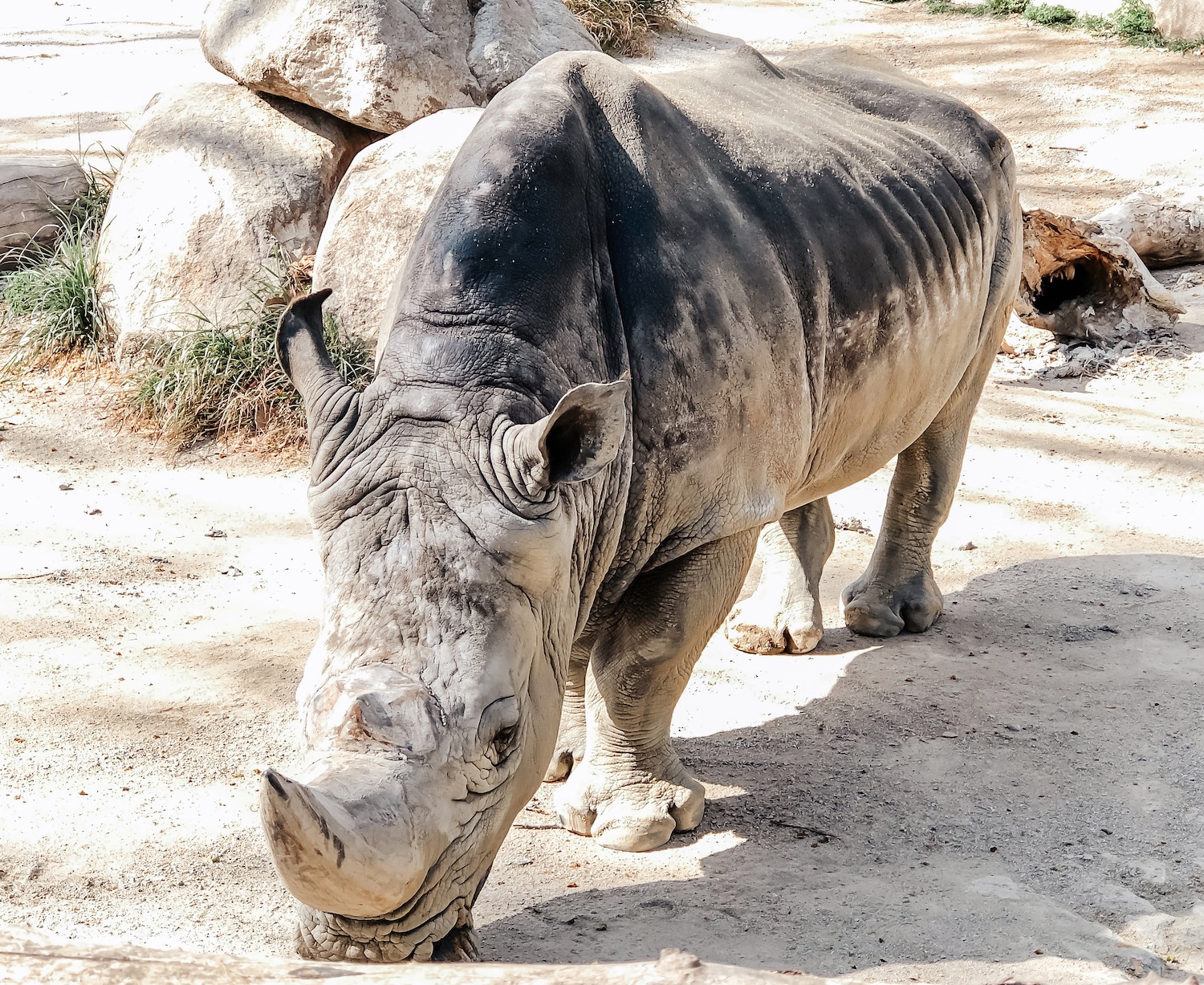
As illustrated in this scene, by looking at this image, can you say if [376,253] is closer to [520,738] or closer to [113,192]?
[113,192]

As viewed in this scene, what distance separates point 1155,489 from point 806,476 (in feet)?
12.1

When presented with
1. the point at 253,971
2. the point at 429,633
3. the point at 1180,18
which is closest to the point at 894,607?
the point at 429,633

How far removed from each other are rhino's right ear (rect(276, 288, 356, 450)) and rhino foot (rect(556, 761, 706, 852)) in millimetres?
1611

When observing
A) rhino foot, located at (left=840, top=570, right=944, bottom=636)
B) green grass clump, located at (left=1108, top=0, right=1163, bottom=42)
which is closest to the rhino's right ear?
rhino foot, located at (left=840, top=570, right=944, bottom=636)

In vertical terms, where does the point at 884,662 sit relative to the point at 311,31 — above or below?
below

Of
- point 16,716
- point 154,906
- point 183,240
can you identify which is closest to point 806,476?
point 154,906

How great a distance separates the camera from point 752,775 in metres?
4.74

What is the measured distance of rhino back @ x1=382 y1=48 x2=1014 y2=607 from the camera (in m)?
3.44

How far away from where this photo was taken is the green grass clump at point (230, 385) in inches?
308

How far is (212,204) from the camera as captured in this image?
8.52 m

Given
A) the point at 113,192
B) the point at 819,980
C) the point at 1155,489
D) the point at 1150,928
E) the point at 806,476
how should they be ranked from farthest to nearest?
the point at 113,192
the point at 1155,489
the point at 806,476
the point at 1150,928
the point at 819,980

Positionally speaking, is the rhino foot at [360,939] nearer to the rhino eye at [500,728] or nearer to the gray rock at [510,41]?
the rhino eye at [500,728]

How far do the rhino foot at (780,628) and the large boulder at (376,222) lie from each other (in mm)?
3047

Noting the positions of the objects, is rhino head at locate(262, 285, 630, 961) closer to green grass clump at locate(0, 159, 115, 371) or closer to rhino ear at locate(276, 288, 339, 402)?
rhino ear at locate(276, 288, 339, 402)
